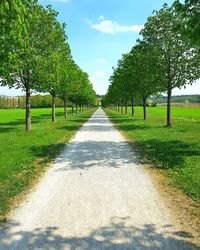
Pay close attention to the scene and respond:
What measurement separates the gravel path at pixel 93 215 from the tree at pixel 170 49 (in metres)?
19.4

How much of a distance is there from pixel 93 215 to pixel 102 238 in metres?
1.29

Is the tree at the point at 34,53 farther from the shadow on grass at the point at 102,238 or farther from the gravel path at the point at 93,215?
the shadow on grass at the point at 102,238

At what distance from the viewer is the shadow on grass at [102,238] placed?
6.05m

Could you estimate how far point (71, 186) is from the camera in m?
10.2

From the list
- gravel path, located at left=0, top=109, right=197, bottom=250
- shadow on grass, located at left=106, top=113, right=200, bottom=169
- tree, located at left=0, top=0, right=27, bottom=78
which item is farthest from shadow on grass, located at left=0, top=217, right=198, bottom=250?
shadow on grass, located at left=106, top=113, right=200, bottom=169

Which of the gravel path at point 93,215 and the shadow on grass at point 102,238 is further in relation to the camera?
the gravel path at point 93,215

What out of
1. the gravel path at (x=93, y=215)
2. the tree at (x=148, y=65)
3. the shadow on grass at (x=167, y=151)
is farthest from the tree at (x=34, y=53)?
the gravel path at (x=93, y=215)

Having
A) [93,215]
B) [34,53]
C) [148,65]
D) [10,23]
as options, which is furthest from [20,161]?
[148,65]

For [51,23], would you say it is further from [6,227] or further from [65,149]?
[6,227]

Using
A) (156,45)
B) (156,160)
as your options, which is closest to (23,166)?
(156,160)

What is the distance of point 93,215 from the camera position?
7629mm

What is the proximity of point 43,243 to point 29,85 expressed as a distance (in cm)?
2337

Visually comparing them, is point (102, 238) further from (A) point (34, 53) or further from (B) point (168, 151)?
(A) point (34, 53)

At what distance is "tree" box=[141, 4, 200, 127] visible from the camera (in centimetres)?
2994
